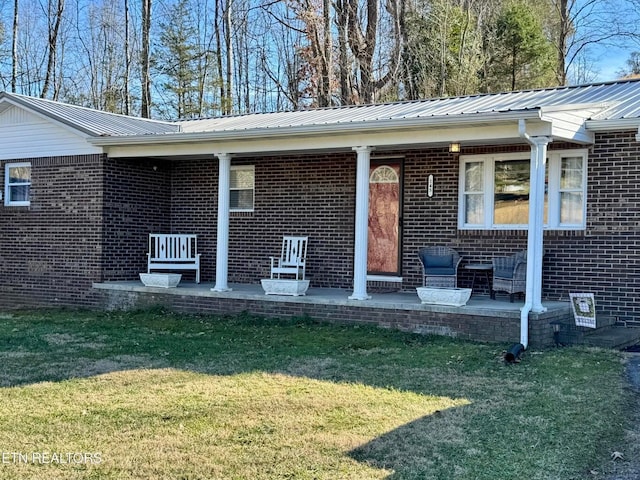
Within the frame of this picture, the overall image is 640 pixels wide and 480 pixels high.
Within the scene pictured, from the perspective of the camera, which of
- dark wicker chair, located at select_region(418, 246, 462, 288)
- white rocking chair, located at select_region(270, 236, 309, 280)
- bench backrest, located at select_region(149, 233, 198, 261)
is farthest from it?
bench backrest, located at select_region(149, 233, 198, 261)

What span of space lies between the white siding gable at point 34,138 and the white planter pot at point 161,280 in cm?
254

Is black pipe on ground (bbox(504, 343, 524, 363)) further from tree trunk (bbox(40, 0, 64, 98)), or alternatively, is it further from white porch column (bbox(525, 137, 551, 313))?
tree trunk (bbox(40, 0, 64, 98))

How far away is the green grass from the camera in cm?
450

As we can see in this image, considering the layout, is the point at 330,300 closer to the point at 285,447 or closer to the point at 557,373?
the point at 557,373

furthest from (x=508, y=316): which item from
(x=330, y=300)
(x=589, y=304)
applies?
(x=330, y=300)

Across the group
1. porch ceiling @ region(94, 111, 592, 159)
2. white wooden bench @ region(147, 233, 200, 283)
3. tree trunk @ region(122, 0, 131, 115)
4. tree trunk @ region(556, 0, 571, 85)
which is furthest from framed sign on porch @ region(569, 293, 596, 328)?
tree trunk @ region(122, 0, 131, 115)

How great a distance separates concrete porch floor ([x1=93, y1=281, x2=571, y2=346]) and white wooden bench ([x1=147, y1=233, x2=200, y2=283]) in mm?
487

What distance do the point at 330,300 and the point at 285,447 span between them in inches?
211

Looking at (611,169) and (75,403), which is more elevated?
(611,169)

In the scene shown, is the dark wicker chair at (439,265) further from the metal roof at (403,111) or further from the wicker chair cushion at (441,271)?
the metal roof at (403,111)

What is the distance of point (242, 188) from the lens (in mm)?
13250

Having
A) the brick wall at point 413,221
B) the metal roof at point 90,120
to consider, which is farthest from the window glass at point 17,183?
the brick wall at point 413,221

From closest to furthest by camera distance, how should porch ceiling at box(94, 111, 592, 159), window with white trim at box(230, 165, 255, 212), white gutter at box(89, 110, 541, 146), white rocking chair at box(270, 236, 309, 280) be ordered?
white gutter at box(89, 110, 541, 146)
porch ceiling at box(94, 111, 592, 159)
white rocking chair at box(270, 236, 309, 280)
window with white trim at box(230, 165, 255, 212)

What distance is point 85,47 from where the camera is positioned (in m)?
30.1
